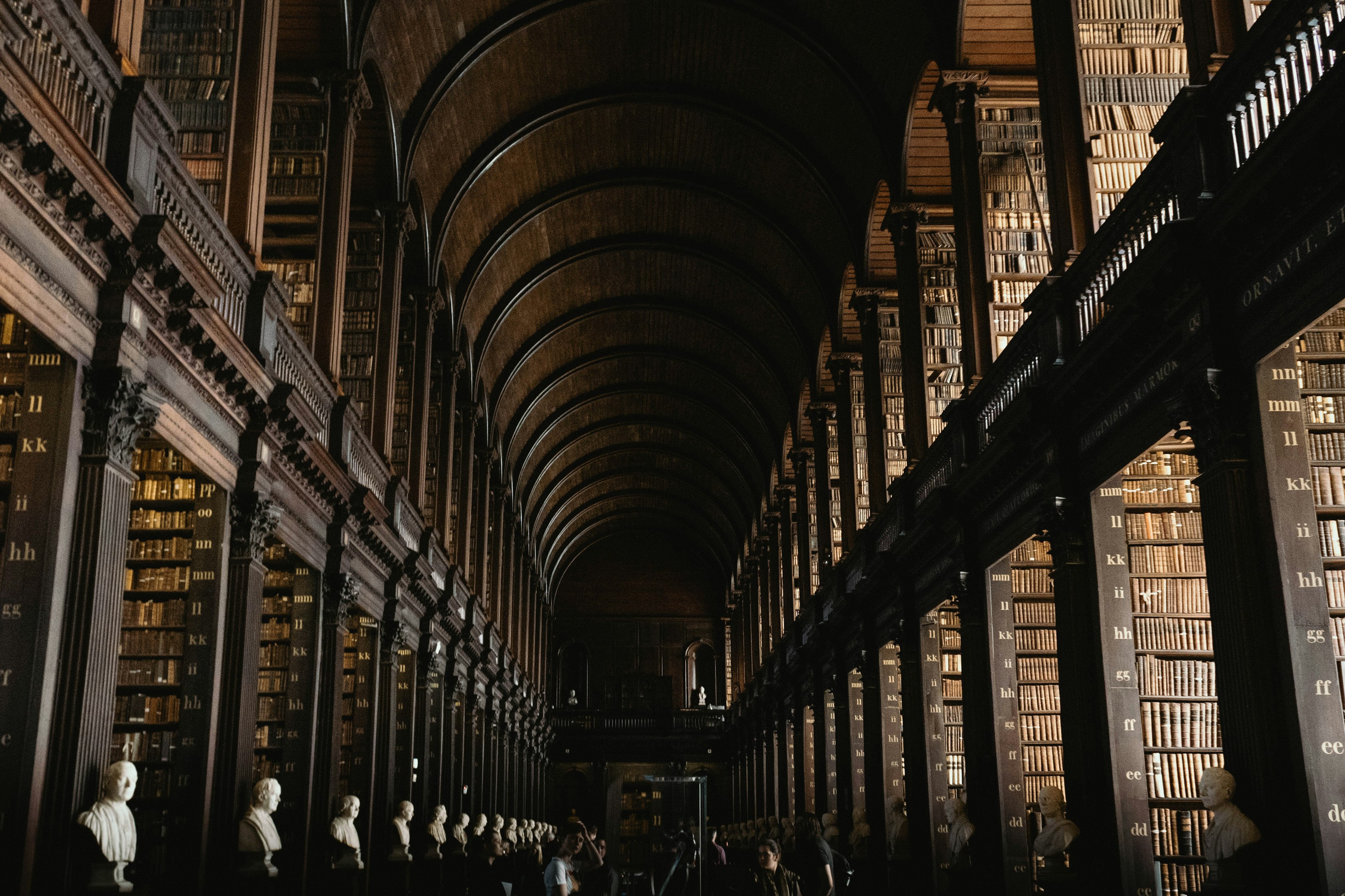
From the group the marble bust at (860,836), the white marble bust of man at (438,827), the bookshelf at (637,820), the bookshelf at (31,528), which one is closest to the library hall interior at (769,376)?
the bookshelf at (31,528)

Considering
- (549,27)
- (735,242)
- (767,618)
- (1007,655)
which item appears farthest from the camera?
(767,618)

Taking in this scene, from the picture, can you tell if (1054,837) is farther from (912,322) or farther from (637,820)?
(637,820)

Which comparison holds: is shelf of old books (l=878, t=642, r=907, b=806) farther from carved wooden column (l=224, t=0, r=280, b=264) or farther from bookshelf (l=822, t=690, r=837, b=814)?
carved wooden column (l=224, t=0, r=280, b=264)

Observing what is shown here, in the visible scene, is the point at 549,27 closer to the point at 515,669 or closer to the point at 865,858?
the point at 865,858

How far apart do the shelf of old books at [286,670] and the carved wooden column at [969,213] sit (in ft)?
20.3

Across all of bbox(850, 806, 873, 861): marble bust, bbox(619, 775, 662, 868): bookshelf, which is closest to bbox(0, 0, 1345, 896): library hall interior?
bbox(850, 806, 873, 861): marble bust

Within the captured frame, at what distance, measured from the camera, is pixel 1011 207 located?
11227 millimetres

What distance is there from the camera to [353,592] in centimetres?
1153

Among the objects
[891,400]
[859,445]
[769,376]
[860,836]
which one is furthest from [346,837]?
[769,376]

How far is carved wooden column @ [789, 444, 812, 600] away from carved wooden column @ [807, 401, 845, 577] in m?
1.51

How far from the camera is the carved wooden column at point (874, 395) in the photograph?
1491 cm

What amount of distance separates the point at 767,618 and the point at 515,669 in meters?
6.00

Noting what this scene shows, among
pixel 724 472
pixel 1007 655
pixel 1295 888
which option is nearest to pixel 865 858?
pixel 1007 655

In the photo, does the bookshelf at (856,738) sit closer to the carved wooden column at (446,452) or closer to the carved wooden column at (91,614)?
the carved wooden column at (446,452)
